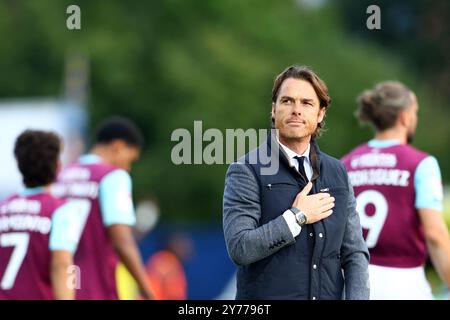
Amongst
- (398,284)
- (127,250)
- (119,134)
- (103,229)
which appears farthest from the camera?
(119,134)

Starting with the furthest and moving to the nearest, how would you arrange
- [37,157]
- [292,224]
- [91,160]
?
[91,160]
[37,157]
[292,224]

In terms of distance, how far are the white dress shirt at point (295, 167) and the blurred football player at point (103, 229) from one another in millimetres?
3184

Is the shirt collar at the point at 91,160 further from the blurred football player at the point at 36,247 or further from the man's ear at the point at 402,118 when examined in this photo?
the man's ear at the point at 402,118

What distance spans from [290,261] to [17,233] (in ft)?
8.03

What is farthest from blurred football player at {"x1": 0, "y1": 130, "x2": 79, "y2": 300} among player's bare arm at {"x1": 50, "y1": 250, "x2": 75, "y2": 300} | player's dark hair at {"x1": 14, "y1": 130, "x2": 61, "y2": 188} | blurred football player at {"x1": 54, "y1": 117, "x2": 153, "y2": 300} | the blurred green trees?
the blurred green trees

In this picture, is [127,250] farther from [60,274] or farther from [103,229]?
[60,274]

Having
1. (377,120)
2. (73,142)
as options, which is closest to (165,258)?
(73,142)

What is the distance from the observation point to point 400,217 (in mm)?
8328

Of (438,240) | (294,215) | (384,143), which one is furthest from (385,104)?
(294,215)

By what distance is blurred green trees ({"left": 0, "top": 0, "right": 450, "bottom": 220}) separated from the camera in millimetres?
37938

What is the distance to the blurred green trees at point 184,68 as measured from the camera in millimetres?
37938

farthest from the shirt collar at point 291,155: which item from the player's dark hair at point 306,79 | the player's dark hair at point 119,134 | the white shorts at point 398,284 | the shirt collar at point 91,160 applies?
the player's dark hair at point 119,134

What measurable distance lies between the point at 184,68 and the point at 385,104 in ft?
98.6

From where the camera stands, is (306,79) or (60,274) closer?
(306,79)
